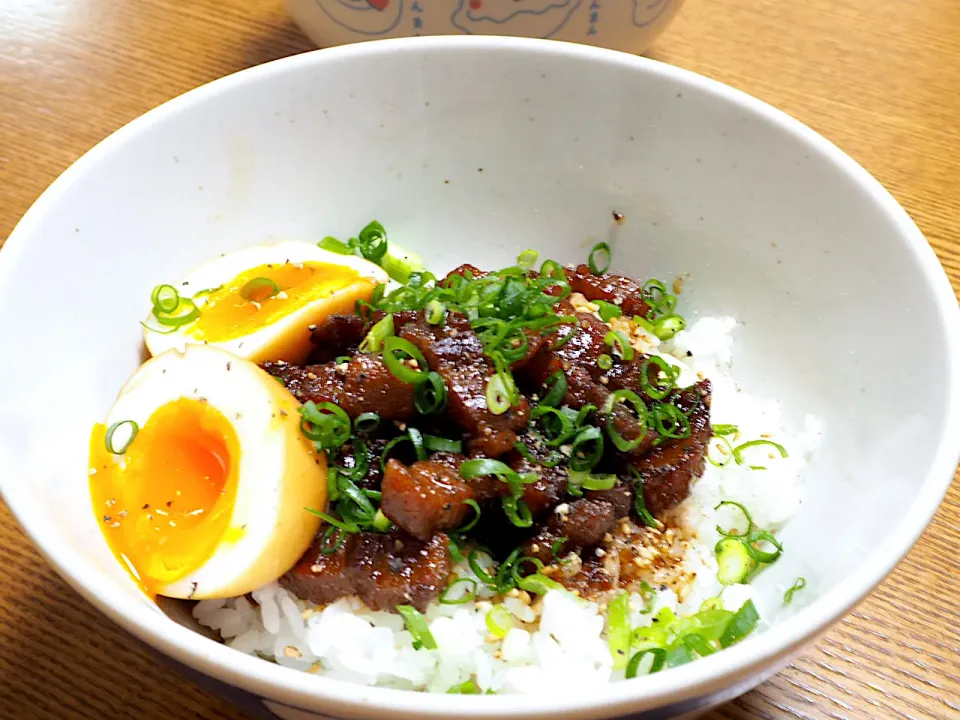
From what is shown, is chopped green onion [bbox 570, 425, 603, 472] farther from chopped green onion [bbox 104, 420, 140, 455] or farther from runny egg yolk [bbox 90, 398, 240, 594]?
chopped green onion [bbox 104, 420, 140, 455]

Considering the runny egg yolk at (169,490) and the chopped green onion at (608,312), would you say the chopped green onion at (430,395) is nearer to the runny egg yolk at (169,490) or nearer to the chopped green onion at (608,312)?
the runny egg yolk at (169,490)

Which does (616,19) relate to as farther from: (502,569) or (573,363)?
→ (502,569)

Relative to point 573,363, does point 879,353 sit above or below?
above

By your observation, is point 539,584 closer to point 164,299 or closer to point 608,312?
point 608,312

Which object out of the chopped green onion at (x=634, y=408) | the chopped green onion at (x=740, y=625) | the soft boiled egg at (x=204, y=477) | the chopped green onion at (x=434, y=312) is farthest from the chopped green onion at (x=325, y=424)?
the chopped green onion at (x=740, y=625)

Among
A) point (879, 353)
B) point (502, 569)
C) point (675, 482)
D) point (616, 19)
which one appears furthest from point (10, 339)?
point (616, 19)
